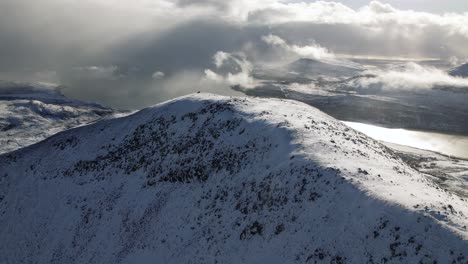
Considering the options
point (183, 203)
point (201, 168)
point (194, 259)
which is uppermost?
point (201, 168)

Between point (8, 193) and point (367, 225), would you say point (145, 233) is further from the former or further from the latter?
point (8, 193)

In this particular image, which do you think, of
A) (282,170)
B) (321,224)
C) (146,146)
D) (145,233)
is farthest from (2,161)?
(321,224)

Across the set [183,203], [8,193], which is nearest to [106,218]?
[183,203]

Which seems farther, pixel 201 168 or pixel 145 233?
pixel 201 168

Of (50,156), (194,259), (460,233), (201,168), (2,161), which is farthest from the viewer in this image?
(2,161)

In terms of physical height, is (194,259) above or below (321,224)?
below

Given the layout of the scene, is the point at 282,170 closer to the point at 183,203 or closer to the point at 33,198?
the point at 183,203

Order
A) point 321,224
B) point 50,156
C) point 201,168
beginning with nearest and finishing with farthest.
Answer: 1. point 321,224
2. point 201,168
3. point 50,156
